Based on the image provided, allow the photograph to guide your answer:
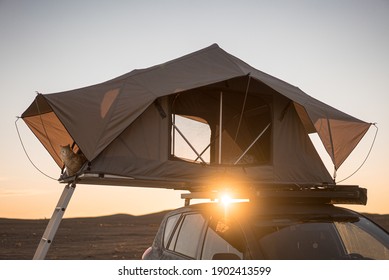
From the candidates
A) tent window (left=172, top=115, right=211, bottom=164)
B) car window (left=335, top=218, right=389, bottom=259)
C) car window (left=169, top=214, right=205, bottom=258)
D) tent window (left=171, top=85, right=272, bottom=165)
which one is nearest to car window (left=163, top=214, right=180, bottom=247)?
car window (left=169, top=214, right=205, bottom=258)

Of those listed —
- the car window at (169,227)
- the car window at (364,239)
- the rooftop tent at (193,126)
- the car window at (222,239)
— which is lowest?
the car window at (222,239)

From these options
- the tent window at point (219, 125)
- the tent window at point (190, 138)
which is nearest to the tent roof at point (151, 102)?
the tent window at point (219, 125)

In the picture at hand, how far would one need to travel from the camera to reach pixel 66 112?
8766mm

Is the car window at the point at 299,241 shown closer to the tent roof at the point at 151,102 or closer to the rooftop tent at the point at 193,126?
the rooftop tent at the point at 193,126

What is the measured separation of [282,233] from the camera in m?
5.02

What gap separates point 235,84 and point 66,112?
3550mm

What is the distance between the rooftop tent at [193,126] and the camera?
8883 millimetres

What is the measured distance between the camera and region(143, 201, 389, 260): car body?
4.91m

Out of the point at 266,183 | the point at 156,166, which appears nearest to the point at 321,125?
the point at 266,183

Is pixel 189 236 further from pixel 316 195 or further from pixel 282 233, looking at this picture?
pixel 316 195

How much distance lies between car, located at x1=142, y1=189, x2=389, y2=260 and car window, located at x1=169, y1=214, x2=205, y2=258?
0.5 inches

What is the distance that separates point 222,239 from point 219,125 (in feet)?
17.9

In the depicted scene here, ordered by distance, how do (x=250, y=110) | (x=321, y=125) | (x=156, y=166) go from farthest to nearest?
(x=250, y=110) < (x=321, y=125) < (x=156, y=166)
